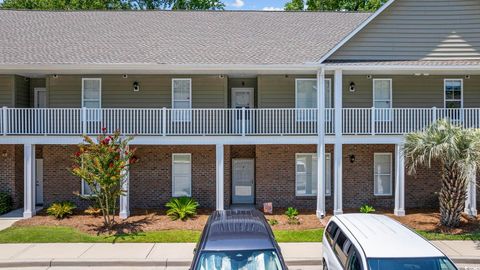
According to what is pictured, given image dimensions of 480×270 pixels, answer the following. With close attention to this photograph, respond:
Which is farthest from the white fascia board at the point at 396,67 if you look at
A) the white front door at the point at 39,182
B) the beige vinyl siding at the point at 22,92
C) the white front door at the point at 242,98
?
the white front door at the point at 39,182

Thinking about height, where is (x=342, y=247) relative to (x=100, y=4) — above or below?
below

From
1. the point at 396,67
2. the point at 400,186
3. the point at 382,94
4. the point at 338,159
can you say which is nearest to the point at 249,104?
the point at 338,159

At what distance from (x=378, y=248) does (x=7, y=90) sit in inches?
631

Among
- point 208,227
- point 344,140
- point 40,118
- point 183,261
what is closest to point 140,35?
point 40,118

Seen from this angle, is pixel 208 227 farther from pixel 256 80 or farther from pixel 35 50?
pixel 35 50

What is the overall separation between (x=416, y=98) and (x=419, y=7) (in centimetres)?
377

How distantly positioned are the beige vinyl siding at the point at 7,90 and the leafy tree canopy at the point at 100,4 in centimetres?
1784

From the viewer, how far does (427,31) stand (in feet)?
52.4

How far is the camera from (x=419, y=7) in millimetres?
15930

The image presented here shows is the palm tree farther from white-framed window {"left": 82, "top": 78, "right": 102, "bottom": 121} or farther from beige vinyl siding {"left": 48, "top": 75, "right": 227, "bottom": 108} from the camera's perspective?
white-framed window {"left": 82, "top": 78, "right": 102, "bottom": 121}

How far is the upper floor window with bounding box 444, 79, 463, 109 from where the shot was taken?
693 inches

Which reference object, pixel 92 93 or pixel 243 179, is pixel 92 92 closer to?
pixel 92 93

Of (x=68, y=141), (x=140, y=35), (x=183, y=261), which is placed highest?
(x=140, y=35)

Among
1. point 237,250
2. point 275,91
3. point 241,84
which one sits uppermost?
point 241,84
